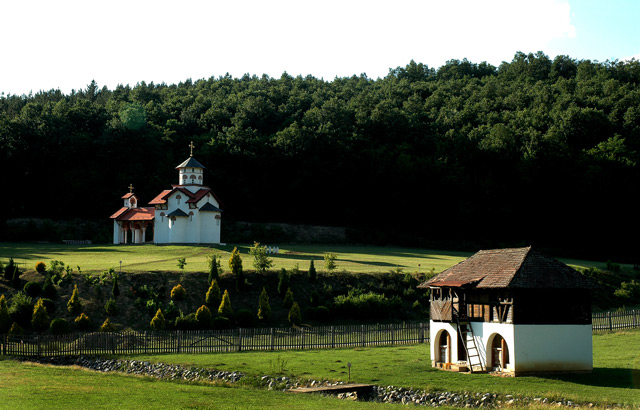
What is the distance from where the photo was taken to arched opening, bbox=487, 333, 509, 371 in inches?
1176

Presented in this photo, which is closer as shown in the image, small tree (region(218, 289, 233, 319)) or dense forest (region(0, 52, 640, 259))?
small tree (region(218, 289, 233, 319))

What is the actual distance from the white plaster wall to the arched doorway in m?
1.07

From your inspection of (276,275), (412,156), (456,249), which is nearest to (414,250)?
(456,249)

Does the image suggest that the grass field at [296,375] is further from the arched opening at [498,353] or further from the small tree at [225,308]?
the small tree at [225,308]

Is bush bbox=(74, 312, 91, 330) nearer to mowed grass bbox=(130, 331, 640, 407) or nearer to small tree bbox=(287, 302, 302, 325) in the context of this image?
mowed grass bbox=(130, 331, 640, 407)

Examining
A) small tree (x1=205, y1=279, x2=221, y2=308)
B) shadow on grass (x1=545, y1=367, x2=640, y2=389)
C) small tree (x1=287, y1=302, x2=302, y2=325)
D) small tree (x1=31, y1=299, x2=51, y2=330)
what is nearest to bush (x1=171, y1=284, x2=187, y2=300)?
small tree (x1=205, y1=279, x2=221, y2=308)

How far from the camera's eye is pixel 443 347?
1291 inches

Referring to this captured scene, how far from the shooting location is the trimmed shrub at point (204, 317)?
4240 cm

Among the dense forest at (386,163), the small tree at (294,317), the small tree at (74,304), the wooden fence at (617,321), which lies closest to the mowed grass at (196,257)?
the small tree at (74,304)

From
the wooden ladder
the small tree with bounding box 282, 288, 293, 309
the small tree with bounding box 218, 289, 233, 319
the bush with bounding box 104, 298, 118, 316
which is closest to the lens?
the wooden ladder

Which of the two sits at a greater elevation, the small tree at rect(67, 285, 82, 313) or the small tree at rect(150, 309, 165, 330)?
the small tree at rect(67, 285, 82, 313)

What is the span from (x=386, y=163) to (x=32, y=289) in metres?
51.9

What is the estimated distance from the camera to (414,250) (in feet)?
254

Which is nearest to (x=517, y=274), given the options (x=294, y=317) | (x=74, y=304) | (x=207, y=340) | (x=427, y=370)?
(x=427, y=370)
